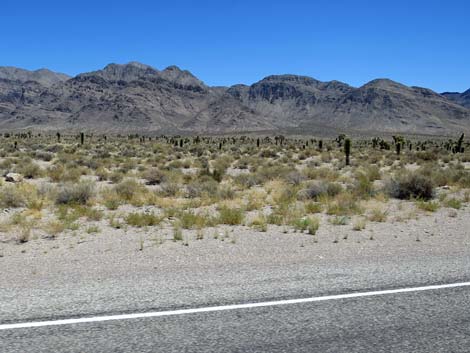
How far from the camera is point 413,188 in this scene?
18.1 metres

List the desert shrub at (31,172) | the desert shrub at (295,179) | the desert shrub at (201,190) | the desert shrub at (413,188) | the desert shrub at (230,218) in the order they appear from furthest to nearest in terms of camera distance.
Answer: the desert shrub at (31,172)
the desert shrub at (295,179)
the desert shrub at (413,188)
the desert shrub at (201,190)
the desert shrub at (230,218)

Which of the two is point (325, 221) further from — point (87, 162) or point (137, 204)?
point (87, 162)

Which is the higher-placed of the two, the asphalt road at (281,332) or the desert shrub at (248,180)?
the asphalt road at (281,332)

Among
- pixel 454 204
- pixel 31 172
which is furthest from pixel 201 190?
pixel 31 172

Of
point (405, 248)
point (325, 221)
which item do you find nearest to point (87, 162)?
point (325, 221)

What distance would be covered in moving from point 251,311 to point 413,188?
1354 centimetres

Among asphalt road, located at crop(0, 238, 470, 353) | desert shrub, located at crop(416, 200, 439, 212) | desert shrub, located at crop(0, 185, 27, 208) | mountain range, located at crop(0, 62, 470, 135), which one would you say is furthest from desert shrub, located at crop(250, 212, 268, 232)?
mountain range, located at crop(0, 62, 470, 135)

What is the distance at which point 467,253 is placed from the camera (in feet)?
30.9

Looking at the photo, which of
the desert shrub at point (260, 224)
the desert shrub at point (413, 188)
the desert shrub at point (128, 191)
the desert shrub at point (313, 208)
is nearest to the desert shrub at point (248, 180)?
the desert shrub at point (128, 191)

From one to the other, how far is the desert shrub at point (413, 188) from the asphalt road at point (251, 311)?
395 inches

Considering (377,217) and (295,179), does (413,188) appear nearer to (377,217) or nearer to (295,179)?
(377,217)

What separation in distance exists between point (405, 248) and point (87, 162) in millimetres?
24489

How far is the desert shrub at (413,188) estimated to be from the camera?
59.1ft

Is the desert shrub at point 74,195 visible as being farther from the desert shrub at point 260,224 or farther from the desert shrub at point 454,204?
the desert shrub at point 454,204
